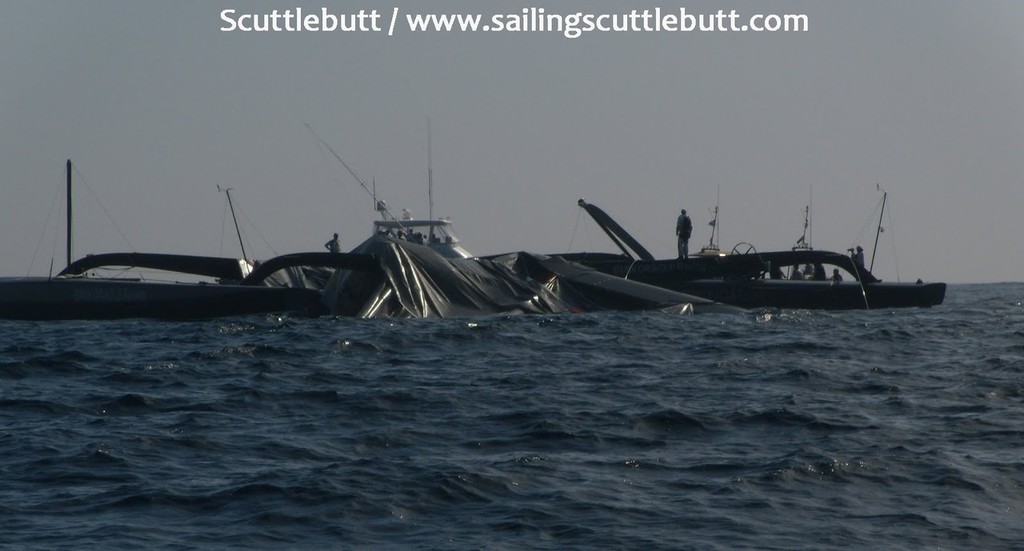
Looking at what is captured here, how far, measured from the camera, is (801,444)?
415 inches

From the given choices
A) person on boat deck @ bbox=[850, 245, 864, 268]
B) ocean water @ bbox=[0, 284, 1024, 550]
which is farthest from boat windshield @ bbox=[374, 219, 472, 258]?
ocean water @ bbox=[0, 284, 1024, 550]

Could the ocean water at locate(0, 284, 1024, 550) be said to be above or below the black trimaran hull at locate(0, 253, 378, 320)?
below

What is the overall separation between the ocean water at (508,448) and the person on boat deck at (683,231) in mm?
16929

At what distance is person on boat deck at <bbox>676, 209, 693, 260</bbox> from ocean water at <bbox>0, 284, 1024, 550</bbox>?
16929 mm

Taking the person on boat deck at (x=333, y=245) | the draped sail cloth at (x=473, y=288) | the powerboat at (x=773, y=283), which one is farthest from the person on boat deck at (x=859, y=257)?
the person on boat deck at (x=333, y=245)

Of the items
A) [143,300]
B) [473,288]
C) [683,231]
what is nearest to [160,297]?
[143,300]

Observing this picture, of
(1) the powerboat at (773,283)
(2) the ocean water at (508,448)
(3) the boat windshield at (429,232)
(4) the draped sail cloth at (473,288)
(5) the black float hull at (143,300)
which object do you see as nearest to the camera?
(2) the ocean water at (508,448)

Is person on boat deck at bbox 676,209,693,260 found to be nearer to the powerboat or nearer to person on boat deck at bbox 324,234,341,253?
the powerboat

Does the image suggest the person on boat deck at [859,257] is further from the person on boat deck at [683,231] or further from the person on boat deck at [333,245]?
the person on boat deck at [333,245]

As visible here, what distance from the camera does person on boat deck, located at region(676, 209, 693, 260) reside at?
117 feet

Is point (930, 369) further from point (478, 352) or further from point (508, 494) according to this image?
point (508, 494)

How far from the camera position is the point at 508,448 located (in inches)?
412

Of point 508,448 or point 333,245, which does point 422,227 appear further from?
point 508,448

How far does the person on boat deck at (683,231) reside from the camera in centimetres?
3569
